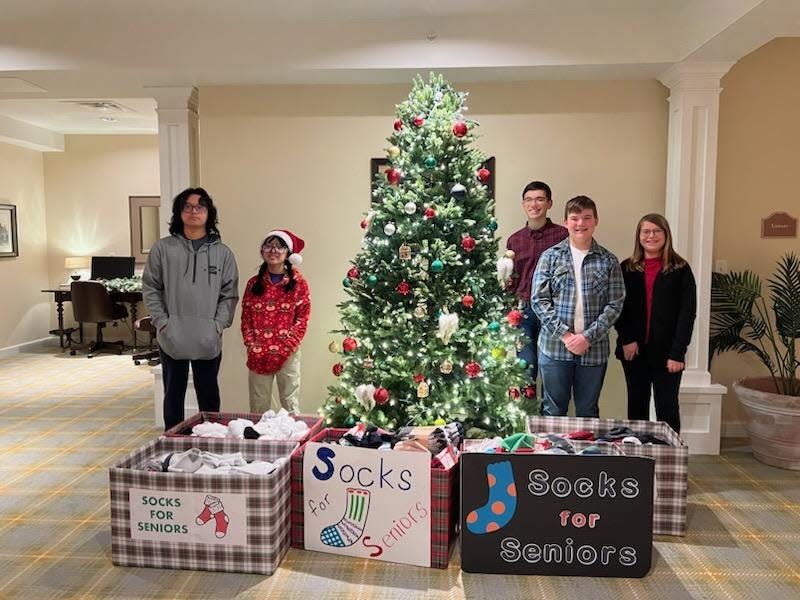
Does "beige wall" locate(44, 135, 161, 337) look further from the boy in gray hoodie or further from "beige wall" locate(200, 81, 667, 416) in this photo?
the boy in gray hoodie

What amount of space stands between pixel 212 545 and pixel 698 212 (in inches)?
122

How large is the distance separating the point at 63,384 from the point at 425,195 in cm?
405

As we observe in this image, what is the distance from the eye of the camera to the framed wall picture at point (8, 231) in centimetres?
709

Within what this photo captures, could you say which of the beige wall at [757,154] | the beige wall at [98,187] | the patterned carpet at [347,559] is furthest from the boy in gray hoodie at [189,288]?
the beige wall at [98,187]

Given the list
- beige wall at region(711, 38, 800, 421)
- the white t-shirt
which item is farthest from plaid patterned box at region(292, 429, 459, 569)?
beige wall at region(711, 38, 800, 421)

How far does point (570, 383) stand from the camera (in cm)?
316

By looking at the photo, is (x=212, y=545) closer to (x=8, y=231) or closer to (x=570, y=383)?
(x=570, y=383)

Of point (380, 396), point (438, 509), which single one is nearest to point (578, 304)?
point (380, 396)

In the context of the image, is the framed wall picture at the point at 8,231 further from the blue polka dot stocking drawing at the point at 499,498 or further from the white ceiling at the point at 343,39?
the blue polka dot stocking drawing at the point at 499,498

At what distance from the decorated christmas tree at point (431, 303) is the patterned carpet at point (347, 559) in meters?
0.91

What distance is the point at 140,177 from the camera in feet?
25.3

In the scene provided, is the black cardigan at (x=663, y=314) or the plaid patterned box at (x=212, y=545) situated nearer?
the plaid patterned box at (x=212, y=545)

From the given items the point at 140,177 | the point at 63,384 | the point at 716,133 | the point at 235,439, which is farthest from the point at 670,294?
the point at 140,177

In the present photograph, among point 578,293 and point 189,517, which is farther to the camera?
point 578,293
